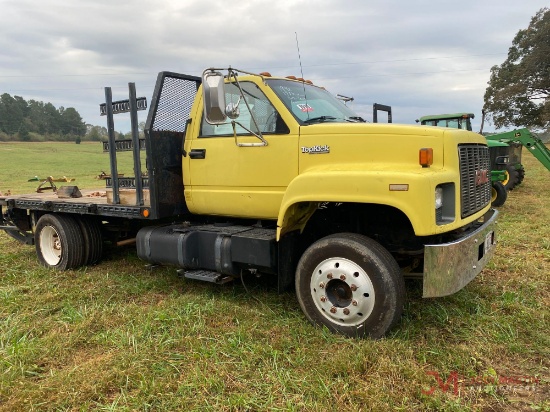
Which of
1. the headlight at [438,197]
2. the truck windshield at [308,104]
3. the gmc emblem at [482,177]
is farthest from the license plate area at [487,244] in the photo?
the truck windshield at [308,104]

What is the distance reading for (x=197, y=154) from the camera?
15.3 feet

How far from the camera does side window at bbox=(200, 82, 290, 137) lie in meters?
4.14

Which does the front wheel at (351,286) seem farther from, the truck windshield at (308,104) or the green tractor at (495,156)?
the green tractor at (495,156)

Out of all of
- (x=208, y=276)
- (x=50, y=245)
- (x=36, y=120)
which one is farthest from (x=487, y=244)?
(x=36, y=120)

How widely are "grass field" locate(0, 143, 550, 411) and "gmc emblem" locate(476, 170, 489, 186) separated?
1.15m

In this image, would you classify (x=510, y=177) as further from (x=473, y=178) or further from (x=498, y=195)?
(x=473, y=178)

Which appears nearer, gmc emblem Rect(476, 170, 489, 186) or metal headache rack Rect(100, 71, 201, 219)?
gmc emblem Rect(476, 170, 489, 186)

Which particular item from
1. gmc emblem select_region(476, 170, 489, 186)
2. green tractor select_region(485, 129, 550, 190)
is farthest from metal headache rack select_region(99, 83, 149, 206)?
green tractor select_region(485, 129, 550, 190)

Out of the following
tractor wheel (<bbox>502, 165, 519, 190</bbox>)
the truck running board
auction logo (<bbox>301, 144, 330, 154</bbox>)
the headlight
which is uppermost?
auction logo (<bbox>301, 144, 330, 154</bbox>)

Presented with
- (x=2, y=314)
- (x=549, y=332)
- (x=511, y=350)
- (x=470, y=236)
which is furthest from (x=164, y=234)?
(x=549, y=332)

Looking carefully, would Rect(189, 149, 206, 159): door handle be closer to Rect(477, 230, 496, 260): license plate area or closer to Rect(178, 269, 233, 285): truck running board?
Rect(178, 269, 233, 285): truck running board

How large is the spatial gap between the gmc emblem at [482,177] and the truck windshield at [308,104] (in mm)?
1295

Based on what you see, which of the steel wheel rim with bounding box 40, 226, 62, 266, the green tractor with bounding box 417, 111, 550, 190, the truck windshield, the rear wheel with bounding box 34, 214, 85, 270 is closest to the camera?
the truck windshield

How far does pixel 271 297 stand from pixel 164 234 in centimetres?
131
